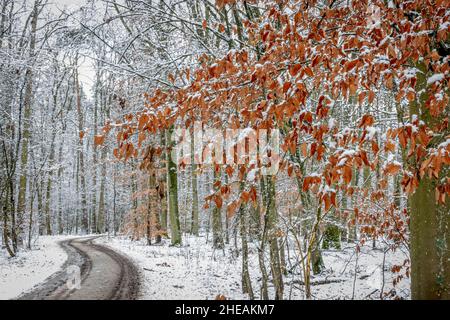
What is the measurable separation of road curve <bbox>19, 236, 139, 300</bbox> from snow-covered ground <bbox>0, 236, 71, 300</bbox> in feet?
1.19

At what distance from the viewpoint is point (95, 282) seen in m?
9.47

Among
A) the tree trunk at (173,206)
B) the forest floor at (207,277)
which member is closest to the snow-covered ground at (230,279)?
the forest floor at (207,277)

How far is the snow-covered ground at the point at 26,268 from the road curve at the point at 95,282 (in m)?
0.36

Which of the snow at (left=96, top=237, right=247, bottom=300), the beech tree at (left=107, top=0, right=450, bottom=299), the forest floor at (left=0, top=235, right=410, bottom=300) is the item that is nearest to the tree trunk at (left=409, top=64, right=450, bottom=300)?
the beech tree at (left=107, top=0, right=450, bottom=299)

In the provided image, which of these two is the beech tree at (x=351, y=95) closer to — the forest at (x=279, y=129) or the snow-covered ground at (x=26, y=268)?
the forest at (x=279, y=129)

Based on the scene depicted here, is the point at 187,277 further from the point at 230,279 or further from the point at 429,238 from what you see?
the point at 429,238

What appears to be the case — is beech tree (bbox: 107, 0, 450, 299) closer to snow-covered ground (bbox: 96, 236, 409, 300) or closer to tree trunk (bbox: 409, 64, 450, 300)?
tree trunk (bbox: 409, 64, 450, 300)

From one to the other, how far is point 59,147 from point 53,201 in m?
8.41

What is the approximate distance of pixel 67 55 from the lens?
24.8ft

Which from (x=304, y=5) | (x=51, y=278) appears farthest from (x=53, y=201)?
(x=304, y=5)

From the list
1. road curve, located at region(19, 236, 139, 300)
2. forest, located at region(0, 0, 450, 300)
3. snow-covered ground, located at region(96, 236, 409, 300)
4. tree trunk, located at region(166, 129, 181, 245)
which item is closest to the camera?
forest, located at region(0, 0, 450, 300)

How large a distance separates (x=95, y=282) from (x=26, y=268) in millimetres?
4632

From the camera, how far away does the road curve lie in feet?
26.3
